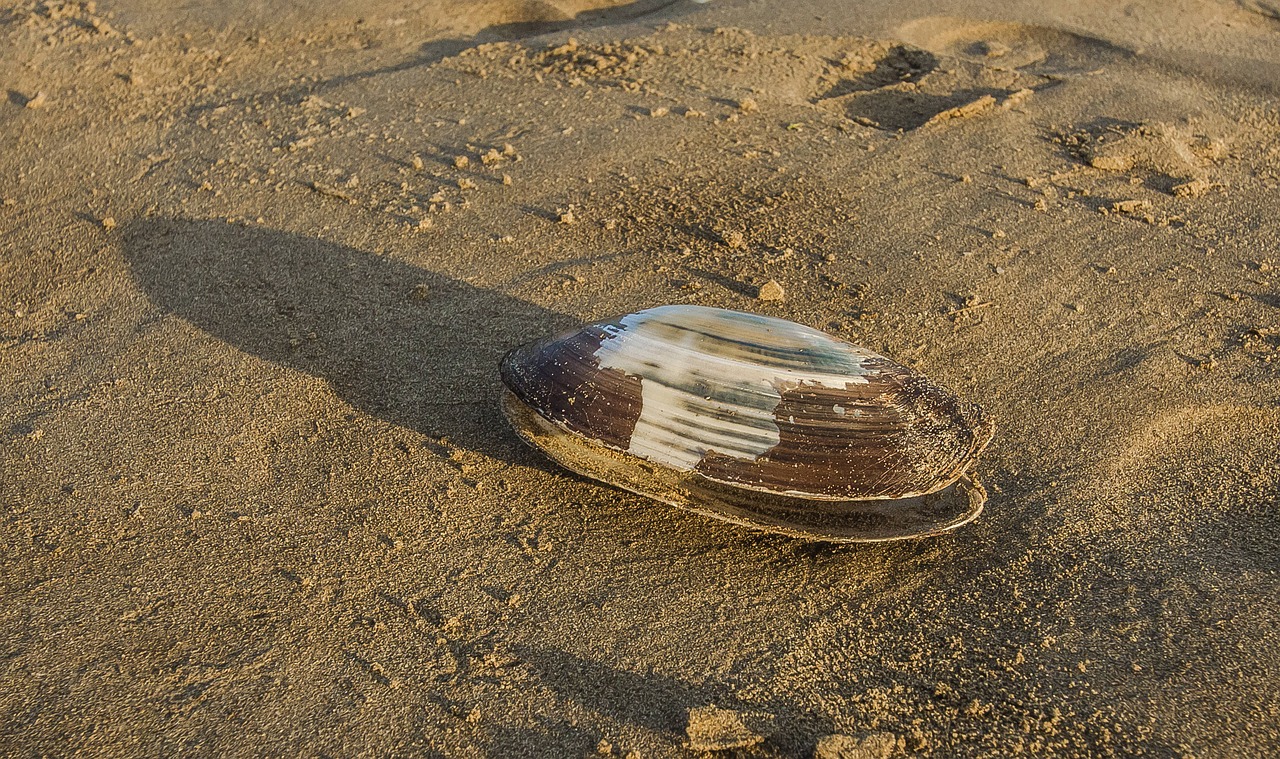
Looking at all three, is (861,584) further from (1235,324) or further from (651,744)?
(1235,324)

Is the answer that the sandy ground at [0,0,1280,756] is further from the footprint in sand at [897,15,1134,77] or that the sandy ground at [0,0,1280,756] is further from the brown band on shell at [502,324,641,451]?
the brown band on shell at [502,324,641,451]

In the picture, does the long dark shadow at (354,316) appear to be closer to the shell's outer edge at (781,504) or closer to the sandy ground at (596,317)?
the sandy ground at (596,317)

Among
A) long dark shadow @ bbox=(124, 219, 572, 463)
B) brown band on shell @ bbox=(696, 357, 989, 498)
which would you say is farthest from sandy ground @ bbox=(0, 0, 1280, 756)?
brown band on shell @ bbox=(696, 357, 989, 498)

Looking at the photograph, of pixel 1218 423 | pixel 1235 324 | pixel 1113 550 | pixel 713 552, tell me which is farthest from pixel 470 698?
pixel 1235 324

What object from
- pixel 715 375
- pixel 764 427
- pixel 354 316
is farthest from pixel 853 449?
pixel 354 316

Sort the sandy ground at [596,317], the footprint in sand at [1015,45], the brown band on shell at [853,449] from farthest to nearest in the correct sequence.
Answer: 1. the footprint in sand at [1015,45]
2. the brown band on shell at [853,449]
3. the sandy ground at [596,317]

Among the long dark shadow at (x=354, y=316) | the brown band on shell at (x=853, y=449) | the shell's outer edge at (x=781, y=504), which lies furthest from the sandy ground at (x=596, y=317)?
the brown band on shell at (x=853, y=449)
